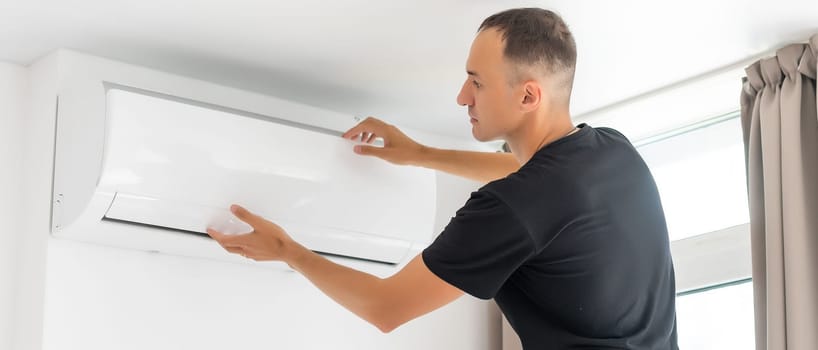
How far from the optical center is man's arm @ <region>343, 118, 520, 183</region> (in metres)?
2.59

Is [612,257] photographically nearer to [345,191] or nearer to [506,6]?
[506,6]

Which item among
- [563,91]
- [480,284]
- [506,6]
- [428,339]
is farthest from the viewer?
[428,339]

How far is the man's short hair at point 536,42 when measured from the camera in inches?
81.1

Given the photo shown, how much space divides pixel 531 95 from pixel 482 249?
317 millimetres

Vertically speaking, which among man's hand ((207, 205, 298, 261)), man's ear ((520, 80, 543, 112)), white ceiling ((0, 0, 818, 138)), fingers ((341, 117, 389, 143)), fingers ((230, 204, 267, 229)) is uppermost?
white ceiling ((0, 0, 818, 138))

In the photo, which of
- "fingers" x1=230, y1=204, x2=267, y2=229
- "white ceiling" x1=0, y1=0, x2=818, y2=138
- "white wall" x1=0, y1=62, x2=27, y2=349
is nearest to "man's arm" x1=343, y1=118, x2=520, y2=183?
"white ceiling" x1=0, y1=0, x2=818, y2=138

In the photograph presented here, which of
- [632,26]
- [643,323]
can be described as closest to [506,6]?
[632,26]

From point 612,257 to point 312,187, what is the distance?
0.92 metres

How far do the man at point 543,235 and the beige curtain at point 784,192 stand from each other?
48cm

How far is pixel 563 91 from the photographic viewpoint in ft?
6.86

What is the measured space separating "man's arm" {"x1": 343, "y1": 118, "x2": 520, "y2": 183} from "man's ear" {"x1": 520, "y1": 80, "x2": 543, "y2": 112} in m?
0.52

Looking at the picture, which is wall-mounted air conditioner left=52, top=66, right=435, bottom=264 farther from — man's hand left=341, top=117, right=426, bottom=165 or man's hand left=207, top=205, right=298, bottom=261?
man's hand left=207, top=205, right=298, bottom=261

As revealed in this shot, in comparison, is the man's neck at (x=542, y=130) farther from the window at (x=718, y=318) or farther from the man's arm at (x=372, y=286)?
the window at (x=718, y=318)

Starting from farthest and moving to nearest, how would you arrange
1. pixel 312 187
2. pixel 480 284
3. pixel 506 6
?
pixel 312 187, pixel 506 6, pixel 480 284
